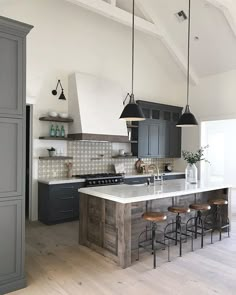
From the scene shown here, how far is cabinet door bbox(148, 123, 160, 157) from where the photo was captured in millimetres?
7075

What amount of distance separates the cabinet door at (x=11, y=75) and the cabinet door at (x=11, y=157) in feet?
0.44

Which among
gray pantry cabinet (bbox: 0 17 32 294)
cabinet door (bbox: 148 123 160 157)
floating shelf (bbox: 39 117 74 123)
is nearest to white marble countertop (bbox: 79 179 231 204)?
gray pantry cabinet (bbox: 0 17 32 294)

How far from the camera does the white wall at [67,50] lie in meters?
5.33

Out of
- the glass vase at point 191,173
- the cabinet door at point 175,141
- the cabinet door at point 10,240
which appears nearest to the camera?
the cabinet door at point 10,240

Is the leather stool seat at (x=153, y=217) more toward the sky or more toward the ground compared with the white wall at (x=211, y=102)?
more toward the ground

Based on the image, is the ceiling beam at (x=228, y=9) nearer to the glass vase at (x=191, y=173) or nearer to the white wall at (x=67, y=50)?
the white wall at (x=67, y=50)

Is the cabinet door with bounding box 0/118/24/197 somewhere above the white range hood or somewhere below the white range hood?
below

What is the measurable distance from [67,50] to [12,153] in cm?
380

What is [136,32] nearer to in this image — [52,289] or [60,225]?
[60,225]

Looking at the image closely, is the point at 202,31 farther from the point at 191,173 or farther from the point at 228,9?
the point at 191,173

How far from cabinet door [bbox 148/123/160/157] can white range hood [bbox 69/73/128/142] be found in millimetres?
1086

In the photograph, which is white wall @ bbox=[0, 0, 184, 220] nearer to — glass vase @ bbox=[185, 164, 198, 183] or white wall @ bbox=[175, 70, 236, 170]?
white wall @ bbox=[175, 70, 236, 170]

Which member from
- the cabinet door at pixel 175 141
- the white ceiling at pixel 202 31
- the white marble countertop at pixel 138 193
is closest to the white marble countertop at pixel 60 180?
the white marble countertop at pixel 138 193

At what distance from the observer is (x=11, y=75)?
272cm
